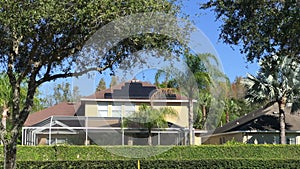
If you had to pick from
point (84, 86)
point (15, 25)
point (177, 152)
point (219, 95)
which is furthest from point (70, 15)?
point (177, 152)

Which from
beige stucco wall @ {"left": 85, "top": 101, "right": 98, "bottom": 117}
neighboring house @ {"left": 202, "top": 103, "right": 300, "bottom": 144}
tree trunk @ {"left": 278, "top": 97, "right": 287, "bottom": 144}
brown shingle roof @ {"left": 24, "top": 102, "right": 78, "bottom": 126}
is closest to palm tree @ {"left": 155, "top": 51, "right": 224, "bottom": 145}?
beige stucco wall @ {"left": 85, "top": 101, "right": 98, "bottom": 117}

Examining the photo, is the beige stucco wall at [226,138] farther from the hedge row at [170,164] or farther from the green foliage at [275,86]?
the hedge row at [170,164]

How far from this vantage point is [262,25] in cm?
1087

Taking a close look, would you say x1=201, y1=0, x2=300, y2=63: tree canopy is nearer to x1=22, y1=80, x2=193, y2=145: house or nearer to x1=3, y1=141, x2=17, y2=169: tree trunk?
x1=22, y1=80, x2=193, y2=145: house

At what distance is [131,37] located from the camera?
33.2 ft

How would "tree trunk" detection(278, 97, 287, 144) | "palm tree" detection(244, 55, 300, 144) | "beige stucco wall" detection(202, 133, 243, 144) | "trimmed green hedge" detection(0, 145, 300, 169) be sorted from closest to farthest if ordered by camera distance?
"trimmed green hedge" detection(0, 145, 300, 169), "tree trunk" detection(278, 97, 287, 144), "palm tree" detection(244, 55, 300, 144), "beige stucco wall" detection(202, 133, 243, 144)

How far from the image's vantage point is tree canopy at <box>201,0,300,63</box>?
10.5 m

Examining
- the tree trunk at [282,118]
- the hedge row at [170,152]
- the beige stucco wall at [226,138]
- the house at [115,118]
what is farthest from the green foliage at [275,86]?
the house at [115,118]

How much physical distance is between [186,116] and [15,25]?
8.50 meters

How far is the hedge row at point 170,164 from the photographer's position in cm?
1828

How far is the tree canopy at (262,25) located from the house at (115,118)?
→ 2562mm

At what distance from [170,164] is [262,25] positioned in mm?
9661

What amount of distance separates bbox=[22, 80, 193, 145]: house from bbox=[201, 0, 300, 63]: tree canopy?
2562mm

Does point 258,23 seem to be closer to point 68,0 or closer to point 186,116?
point 68,0
